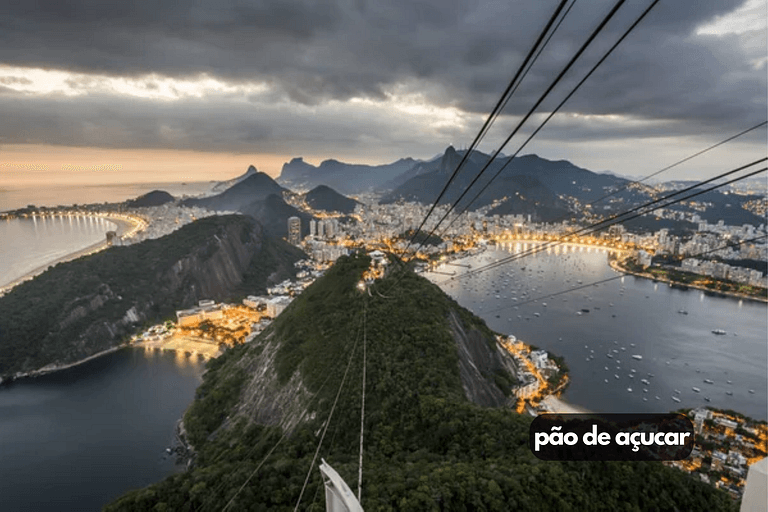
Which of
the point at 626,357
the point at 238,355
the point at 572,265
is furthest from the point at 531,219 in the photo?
the point at 238,355

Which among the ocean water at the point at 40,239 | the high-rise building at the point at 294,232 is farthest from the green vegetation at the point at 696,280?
the ocean water at the point at 40,239

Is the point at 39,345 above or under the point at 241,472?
under

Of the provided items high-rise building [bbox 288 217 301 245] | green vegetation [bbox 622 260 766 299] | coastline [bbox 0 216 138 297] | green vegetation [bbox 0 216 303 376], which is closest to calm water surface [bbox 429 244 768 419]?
green vegetation [bbox 622 260 766 299]

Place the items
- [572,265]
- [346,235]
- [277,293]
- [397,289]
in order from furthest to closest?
[346,235]
[572,265]
[277,293]
[397,289]

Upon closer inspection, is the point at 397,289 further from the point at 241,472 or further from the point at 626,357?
the point at 626,357

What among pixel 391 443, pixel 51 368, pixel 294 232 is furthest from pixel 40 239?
pixel 391 443

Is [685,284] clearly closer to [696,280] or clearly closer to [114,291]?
[696,280]

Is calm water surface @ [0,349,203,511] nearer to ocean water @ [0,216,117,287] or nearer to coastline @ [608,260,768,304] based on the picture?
ocean water @ [0,216,117,287]

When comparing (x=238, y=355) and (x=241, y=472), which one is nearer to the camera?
A: (x=241, y=472)
